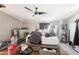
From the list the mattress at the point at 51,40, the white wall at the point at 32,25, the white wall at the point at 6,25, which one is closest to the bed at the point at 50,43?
the mattress at the point at 51,40

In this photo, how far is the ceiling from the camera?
1449 mm

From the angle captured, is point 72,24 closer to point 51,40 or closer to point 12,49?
point 51,40

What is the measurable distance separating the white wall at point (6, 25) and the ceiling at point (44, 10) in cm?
6

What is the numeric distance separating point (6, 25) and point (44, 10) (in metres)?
0.59

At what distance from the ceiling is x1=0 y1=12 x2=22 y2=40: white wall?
0.20 ft

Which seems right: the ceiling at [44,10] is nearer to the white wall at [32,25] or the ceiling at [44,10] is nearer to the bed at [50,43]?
the white wall at [32,25]

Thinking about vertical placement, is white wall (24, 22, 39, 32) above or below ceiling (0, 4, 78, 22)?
below

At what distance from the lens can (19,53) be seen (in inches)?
59.2

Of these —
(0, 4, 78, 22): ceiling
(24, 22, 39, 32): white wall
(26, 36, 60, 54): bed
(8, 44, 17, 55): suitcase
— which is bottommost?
(8, 44, 17, 55): suitcase

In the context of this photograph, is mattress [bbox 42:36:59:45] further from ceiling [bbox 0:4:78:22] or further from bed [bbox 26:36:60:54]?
ceiling [bbox 0:4:78:22]

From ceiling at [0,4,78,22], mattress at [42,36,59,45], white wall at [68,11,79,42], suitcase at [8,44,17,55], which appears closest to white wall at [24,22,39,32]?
ceiling at [0,4,78,22]

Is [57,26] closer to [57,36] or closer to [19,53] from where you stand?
[57,36]

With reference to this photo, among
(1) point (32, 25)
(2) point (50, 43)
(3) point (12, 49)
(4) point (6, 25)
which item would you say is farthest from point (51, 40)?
(4) point (6, 25)
